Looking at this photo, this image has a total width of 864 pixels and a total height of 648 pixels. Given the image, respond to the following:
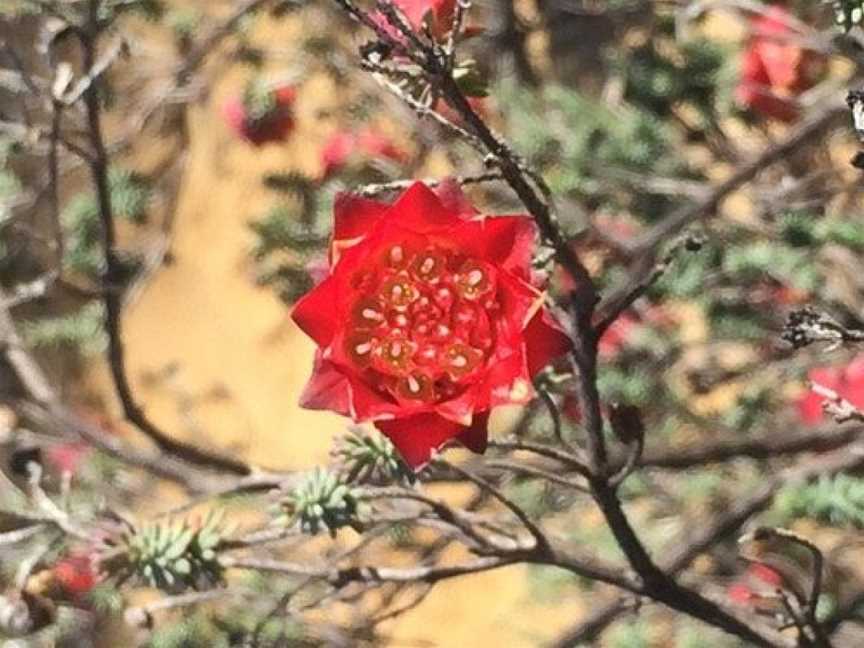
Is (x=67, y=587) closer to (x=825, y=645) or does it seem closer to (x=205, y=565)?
(x=205, y=565)

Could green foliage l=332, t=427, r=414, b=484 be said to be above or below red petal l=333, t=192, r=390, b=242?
below

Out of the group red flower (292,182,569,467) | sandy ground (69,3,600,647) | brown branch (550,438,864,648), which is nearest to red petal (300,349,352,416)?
red flower (292,182,569,467)

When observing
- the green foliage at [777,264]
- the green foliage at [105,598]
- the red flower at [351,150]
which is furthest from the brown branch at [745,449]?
the red flower at [351,150]

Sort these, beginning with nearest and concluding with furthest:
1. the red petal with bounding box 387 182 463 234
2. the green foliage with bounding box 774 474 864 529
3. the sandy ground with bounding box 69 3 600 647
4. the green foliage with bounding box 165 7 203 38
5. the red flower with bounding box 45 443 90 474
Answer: the red petal with bounding box 387 182 463 234 → the green foliage with bounding box 774 474 864 529 → the red flower with bounding box 45 443 90 474 → the green foliage with bounding box 165 7 203 38 → the sandy ground with bounding box 69 3 600 647

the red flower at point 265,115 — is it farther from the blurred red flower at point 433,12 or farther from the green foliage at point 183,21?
the blurred red flower at point 433,12

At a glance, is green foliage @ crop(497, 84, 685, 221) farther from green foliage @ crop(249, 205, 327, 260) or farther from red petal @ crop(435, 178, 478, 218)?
red petal @ crop(435, 178, 478, 218)

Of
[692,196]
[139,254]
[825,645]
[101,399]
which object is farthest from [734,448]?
[101,399]
